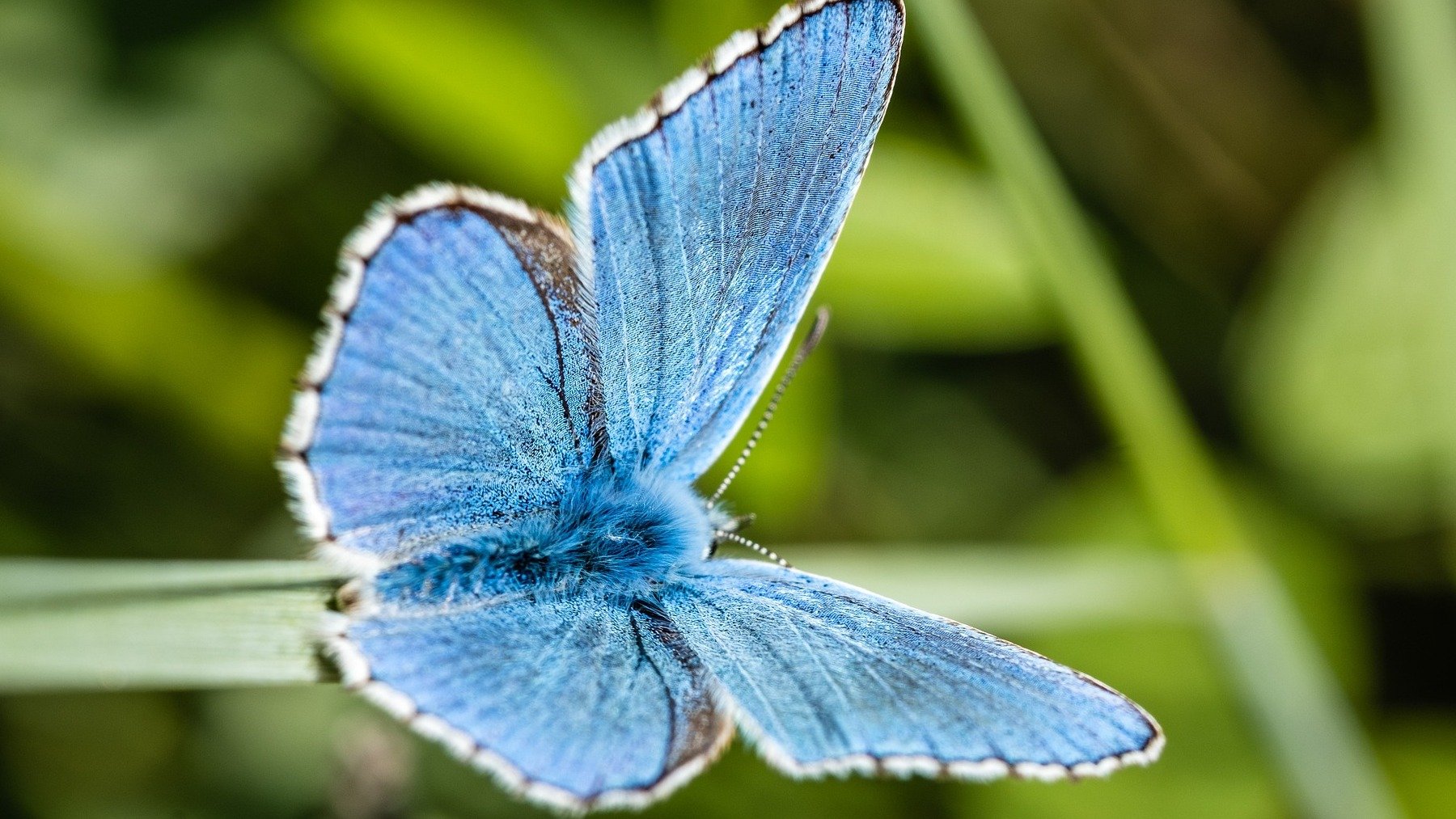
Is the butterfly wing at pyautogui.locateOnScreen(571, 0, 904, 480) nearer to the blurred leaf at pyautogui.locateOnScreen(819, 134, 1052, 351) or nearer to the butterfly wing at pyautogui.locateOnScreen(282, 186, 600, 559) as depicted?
the butterfly wing at pyautogui.locateOnScreen(282, 186, 600, 559)

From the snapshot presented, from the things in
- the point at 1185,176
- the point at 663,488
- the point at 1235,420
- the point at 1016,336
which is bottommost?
the point at 663,488

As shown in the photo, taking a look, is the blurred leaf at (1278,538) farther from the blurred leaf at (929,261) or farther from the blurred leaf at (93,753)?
the blurred leaf at (93,753)

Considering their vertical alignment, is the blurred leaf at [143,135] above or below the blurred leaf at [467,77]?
below

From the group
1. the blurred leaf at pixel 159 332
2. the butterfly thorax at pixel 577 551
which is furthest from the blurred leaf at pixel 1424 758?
the blurred leaf at pixel 159 332

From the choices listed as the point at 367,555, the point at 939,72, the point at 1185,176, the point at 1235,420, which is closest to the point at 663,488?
the point at 367,555

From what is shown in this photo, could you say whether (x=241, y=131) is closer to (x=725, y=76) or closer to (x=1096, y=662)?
(x=725, y=76)
